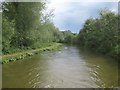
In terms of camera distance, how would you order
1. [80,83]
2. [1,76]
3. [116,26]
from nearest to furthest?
1. [80,83]
2. [1,76]
3. [116,26]

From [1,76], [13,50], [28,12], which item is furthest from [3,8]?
[1,76]

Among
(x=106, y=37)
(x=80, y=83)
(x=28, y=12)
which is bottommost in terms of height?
(x=80, y=83)

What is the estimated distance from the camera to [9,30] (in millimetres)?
29875

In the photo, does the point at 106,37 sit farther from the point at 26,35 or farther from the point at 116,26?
the point at 26,35

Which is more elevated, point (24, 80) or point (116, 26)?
point (116, 26)

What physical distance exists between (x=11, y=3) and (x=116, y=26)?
1841 centimetres

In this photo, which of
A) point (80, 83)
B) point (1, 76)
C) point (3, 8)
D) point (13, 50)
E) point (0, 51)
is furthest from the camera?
point (3, 8)

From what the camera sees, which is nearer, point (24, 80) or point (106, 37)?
point (24, 80)

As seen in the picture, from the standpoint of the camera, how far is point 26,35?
40594 mm

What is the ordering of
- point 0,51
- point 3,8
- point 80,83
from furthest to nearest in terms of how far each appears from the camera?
point 3,8, point 0,51, point 80,83

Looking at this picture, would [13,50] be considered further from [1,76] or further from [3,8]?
[1,76]

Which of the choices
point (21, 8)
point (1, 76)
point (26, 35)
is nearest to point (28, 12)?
point (21, 8)

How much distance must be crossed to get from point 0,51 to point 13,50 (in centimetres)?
537

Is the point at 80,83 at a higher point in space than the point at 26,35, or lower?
lower
